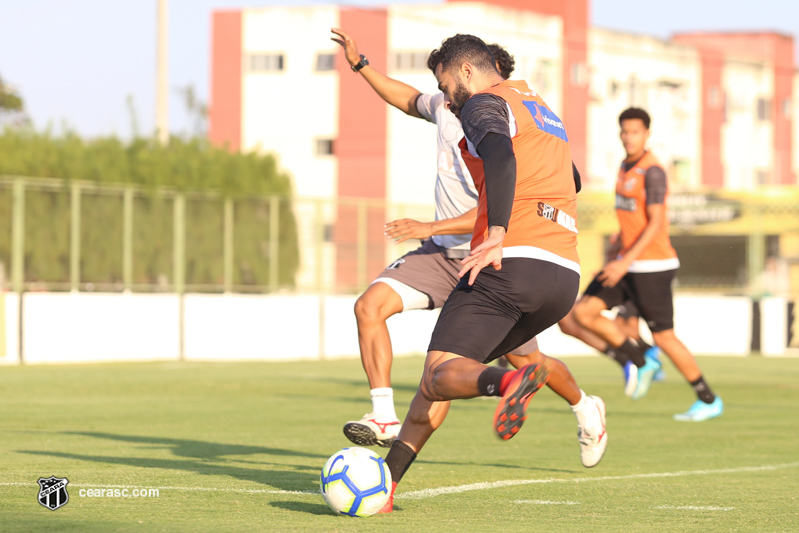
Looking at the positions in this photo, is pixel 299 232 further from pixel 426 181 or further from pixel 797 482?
pixel 426 181

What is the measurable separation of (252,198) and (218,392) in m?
10.2

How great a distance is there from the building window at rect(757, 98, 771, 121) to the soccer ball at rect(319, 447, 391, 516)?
59.8 meters

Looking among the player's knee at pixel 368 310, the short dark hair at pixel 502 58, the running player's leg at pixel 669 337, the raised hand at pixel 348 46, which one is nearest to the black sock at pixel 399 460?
the player's knee at pixel 368 310

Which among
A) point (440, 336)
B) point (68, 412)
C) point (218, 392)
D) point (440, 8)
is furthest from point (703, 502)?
point (440, 8)

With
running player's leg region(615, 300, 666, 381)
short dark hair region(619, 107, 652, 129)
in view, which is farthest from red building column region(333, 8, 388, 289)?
short dark hair region(619, 107, 652, 129)

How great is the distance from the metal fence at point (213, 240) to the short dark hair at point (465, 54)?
14975 millimetres

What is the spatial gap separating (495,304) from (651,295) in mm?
5690

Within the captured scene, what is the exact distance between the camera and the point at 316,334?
22234 mm

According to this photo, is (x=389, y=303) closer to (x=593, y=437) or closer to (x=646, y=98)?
(x=593, y=437)

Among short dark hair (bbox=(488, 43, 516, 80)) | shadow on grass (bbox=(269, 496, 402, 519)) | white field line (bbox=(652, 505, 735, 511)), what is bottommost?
white field line (bbox=(652, 505, 735, 511))

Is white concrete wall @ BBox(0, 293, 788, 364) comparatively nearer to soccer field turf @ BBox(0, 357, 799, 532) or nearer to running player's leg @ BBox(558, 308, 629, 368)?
soccer field turf @ BBox(0, 357, 799, 532)

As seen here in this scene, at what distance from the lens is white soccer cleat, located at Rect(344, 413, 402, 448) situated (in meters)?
6.64

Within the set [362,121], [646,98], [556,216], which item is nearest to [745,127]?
[646,98]

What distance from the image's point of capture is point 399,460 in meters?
5.77
